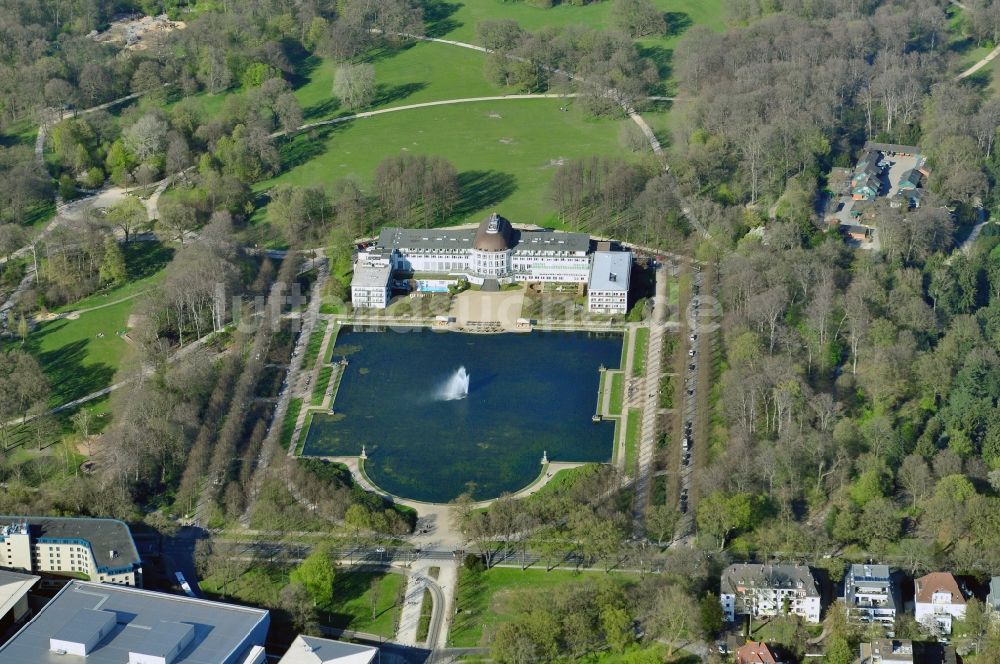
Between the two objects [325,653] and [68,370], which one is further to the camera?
[68,370]

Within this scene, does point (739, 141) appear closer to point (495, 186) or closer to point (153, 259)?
point (495, 186)

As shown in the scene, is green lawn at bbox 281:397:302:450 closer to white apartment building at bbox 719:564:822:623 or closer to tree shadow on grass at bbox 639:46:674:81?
white apartment building at bbox 719:564:822:623

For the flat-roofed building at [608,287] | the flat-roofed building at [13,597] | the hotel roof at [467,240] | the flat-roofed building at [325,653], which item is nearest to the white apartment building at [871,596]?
the flat-roofed building at [325,653]

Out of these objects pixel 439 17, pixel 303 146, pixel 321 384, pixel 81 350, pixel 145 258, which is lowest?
pixel 321 384

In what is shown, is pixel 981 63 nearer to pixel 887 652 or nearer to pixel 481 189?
pixel 481 189

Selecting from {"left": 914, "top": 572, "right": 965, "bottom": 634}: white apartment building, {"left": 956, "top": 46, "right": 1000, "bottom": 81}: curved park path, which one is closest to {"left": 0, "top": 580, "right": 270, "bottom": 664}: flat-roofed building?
{"left": 914, "top": 572, "right": 965, "bottom": 634}: white apartment building

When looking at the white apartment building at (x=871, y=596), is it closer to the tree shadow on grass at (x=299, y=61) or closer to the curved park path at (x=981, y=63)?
the curved park path at (x=981, y=63)

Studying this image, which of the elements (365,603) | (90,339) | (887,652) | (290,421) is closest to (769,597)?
(887,652)
